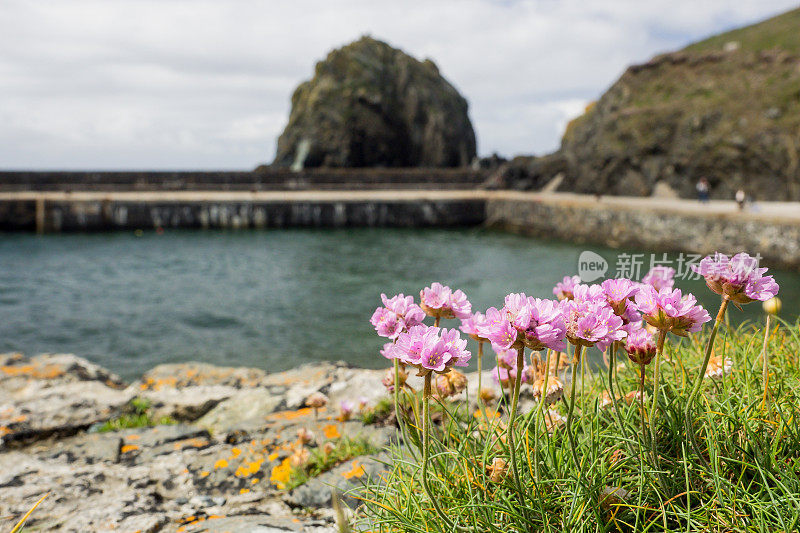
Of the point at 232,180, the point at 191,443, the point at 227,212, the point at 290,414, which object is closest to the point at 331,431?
the point at 290,414

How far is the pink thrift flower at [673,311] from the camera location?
1.52m

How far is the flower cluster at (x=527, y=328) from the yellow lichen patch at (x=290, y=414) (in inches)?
118

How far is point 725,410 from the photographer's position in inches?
76.7

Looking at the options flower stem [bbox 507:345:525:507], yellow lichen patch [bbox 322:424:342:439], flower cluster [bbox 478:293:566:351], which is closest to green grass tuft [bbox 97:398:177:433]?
yellow lichen patch [bbox 322:424:342:439]

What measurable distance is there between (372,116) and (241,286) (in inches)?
1552

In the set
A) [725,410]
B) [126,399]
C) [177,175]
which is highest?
[177,175]

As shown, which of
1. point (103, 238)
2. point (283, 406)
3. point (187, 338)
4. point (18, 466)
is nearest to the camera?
point (18, 466)

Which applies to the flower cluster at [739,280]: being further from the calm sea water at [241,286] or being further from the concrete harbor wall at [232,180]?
the concrete harbor wall at [232,180]

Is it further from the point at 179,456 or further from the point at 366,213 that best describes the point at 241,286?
the point at 366,213

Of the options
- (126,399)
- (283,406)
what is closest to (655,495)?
(283,406)

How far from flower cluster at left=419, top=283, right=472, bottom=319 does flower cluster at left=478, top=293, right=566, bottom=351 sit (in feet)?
1.42

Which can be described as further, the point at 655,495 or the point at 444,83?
the point at 444,83

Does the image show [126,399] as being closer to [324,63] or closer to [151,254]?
[151,254]

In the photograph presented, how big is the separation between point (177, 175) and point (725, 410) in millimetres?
34733
